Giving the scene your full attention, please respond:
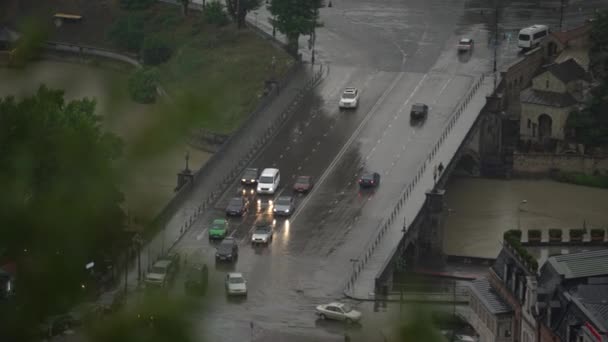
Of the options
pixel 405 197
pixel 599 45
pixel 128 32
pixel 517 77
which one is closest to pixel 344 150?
pixel 405 197

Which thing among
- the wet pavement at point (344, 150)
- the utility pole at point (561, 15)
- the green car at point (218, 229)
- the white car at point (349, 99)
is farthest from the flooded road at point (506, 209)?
the utility pole at point (561, 15)

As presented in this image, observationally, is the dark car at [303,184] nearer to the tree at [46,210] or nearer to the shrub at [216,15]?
the shrub at [216,15]

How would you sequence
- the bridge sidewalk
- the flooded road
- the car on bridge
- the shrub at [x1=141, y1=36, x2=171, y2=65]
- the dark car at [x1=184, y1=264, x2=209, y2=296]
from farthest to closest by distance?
the shrub at [x1=141, y1=36, x2=171, y2=65]
the car on bridge
the flooded road
the bridge sidewalk
the dark car at [x1=184, y1=264, x2=209, y2=296]

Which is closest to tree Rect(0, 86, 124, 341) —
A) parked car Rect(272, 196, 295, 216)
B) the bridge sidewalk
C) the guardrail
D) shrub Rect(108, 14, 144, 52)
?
the bridge sidewalk

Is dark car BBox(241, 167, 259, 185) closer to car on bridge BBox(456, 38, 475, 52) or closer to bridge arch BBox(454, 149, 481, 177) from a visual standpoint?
bridge arch BBox(454, 149, 481, 177)

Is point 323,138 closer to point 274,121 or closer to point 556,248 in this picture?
point 274,121

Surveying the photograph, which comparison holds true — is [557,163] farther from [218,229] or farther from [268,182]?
[218,229]
